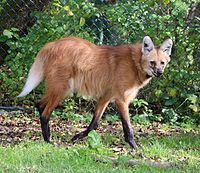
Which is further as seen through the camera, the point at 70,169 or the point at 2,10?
the point at 2,10

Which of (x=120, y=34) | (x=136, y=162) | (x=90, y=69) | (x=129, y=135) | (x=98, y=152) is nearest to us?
(x=136, y=162)

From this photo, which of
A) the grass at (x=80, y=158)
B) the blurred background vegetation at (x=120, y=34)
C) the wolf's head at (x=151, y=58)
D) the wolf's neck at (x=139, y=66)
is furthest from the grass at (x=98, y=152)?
the blurred background vegetation at (x=120, y=34)

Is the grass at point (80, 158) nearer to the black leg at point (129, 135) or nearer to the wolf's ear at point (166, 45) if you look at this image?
the black leg at point (129, 135)

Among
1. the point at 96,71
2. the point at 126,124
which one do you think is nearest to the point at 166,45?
the point at 96,71

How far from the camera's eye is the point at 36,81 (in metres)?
5.50

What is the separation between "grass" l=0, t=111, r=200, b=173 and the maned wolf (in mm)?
302

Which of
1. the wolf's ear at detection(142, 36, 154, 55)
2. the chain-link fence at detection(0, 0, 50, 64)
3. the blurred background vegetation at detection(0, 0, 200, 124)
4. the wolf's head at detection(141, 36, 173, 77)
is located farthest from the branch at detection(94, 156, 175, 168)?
the chain-link fence at detection(0, 0, 50, 64)

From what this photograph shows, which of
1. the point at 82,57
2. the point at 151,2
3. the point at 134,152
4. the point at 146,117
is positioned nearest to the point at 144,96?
the point at 146,117

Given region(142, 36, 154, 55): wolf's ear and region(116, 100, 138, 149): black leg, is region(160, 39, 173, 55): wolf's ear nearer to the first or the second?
region(142, 36, 154, 55): wolf's ear

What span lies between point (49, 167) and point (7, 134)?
1.78m

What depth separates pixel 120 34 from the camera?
23.3ft

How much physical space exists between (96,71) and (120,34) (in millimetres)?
1676

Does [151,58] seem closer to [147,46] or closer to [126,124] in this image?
[147,46]

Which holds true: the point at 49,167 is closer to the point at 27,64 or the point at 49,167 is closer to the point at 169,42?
the point at 169,42
